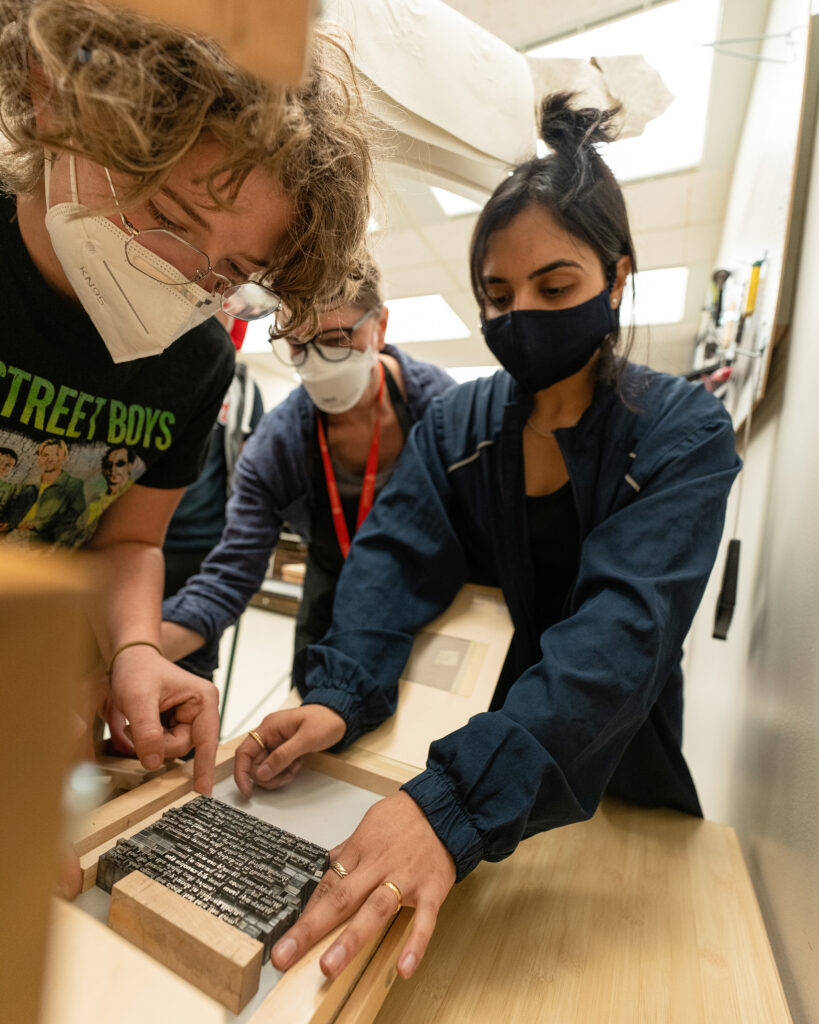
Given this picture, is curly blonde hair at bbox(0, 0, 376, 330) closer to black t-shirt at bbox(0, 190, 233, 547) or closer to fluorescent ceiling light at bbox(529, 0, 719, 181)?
black t-shirt at bbox(0, 190, 233, 547)

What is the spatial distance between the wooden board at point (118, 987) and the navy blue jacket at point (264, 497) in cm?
91

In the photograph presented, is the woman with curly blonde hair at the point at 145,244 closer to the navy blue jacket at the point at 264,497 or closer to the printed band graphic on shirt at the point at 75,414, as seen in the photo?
the printed band graphic on shirt at the point at 75,414

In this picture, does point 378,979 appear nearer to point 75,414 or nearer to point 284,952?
point 284,952

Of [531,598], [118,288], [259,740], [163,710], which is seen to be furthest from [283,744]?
[118,288]

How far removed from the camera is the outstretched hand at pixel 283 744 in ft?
2.29

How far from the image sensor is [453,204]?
3.68 feet

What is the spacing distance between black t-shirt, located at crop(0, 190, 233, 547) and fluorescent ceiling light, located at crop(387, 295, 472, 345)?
1.97 ft

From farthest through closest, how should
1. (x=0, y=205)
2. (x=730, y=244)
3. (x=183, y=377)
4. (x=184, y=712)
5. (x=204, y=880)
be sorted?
(x=730, y=244) < (x=183, y=377) < (x=184, y=712) < (x=0, y=205) < (x=204, y=880)

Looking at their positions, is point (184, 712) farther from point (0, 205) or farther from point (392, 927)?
point (0, 205)

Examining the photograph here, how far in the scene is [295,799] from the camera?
0.70m

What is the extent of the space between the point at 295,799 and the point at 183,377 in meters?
0.61

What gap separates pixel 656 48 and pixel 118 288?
0.87 meters

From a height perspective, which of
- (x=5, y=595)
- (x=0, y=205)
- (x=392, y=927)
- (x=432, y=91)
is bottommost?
(x=392, y=927)

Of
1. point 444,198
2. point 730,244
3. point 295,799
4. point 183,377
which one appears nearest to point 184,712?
point 295,799
